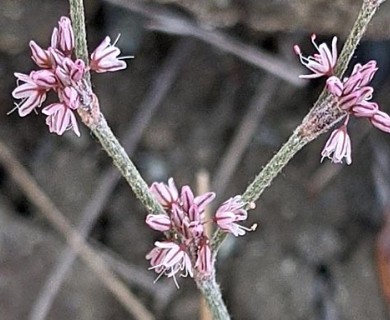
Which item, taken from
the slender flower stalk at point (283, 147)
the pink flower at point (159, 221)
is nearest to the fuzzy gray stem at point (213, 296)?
A: the slender flower stalk at point (283, 147)

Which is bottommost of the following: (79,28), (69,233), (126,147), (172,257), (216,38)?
(172,257)

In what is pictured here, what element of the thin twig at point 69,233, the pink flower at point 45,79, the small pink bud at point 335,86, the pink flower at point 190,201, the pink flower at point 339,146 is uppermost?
the thin twig at point 69,233

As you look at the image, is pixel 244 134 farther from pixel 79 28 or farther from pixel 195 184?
pixel 79 28

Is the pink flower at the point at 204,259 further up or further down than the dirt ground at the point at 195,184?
further down

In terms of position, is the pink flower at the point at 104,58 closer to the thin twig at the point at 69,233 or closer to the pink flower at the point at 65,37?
the pink flower at the point at 65,37

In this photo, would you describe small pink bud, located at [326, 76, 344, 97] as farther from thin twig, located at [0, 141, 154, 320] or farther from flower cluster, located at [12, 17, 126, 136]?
thin twig, located at [0, 141, 154, 320]

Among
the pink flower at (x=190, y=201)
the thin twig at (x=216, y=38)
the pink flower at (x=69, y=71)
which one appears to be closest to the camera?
the pink flower at (x=69, y=71)

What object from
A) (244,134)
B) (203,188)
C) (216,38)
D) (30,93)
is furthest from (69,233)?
(30,93)
